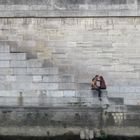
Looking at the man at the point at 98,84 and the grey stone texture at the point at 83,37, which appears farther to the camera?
the grey stone texture at the point at 83,37

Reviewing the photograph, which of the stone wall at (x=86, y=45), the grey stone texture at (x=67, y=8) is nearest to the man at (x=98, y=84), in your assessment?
the stone wall at (x=86, y=45)

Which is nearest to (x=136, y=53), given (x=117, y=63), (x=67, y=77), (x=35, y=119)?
(x=117, y=63)

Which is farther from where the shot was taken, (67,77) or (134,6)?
(134,6)

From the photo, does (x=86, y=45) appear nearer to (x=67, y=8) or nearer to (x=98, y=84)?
(x=67, y=8)

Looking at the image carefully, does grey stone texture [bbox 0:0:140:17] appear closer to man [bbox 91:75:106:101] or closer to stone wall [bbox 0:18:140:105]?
stone wall [bbox 0:18:140:105]

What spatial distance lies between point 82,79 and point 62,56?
3.82ft

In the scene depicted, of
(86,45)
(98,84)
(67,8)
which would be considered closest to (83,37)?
(86,45)

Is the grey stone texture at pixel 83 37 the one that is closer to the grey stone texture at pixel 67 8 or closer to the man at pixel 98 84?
the grey stone texture at pixel 67 8

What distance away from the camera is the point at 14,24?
21.6 m

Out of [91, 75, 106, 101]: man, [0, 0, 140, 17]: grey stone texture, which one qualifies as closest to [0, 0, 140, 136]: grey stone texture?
[0, 0, 140, 17]: grey stone texture

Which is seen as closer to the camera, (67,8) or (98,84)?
(98,84)

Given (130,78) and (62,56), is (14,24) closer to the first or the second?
(62,56)

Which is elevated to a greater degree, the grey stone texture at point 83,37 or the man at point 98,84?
the grey stone texture at point 83,37

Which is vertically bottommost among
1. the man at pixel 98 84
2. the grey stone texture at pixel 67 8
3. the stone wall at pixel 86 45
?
the man at pixel 98 84
